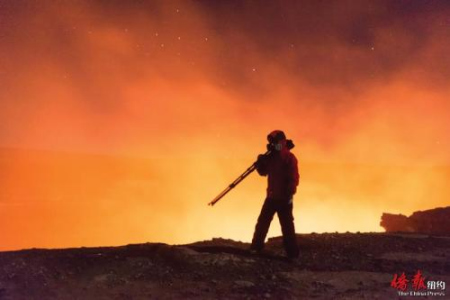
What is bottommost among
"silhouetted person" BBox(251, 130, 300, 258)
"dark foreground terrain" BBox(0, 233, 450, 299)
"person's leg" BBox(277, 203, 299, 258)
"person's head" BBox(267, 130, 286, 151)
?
"dark foreground terrain" BBox(0, 233, 450, 299)

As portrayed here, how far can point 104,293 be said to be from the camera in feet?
22.0

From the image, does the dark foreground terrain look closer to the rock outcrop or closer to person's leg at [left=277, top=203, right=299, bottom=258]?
person's leg at [left=277, top=203, right=299, bottom=258]

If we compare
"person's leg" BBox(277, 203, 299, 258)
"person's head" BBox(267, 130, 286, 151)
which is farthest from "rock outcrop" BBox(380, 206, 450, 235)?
"person's head" BBox(267, 130, 286, 151)

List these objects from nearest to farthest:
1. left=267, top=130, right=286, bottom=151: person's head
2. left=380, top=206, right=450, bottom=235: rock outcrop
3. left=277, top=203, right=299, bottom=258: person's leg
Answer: left=277, top=203, right=299, bottom=258: person's leg → left=267, top=130, right=286, bottom=151: person's head → left=380, top=206, right=450, bottom=235: rock outcrop

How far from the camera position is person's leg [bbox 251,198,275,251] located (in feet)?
30.0

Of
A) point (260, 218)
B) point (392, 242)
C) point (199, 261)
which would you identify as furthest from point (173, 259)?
point (392, 242)

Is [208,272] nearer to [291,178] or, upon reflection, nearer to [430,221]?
[291,178]

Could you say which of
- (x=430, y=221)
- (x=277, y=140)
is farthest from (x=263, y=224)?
(x=430, y=221)

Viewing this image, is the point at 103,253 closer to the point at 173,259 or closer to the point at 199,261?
the point at 173,259

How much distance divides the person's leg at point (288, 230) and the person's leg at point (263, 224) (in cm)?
21

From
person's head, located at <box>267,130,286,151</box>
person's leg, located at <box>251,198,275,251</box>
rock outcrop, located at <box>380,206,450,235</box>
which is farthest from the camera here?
rock outcrop, located at <box>380,206,450,235</box>

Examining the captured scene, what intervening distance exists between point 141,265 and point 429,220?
1453 cm

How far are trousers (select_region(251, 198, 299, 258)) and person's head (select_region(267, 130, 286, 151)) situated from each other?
1.09 m

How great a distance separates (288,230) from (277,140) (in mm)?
1837
